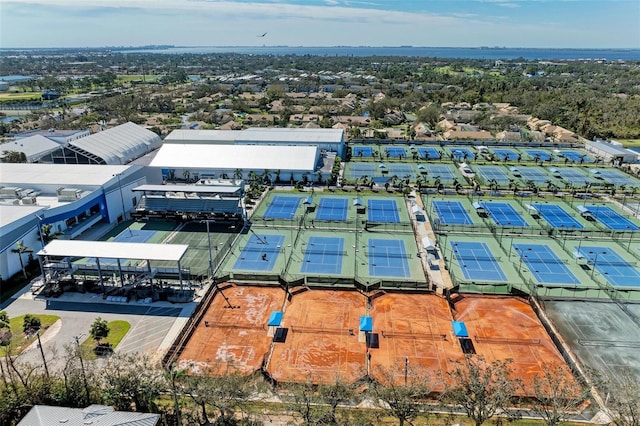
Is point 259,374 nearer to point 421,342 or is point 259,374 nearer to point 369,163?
point 421,342

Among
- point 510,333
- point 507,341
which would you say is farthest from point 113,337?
point 510,333

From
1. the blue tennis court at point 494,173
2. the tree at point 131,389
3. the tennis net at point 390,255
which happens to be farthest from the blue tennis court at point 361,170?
the tree at point 131,389

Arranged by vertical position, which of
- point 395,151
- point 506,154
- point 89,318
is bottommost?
point 89,318

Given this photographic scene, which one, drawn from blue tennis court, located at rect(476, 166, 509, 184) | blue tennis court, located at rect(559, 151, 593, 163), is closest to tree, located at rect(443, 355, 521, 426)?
blue tennis court, located at rect(476, 166, 509, 184)

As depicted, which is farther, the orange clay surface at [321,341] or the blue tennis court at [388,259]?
the blue tennis court at [388,259]

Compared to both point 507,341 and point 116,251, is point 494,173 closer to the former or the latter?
point 507,341

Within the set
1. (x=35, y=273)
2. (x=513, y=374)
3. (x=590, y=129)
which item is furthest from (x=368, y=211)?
(x=590, y=129)

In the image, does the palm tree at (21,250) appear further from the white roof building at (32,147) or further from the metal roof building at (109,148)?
the white roof building at (32,147)
